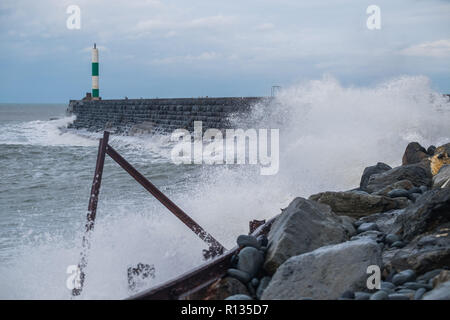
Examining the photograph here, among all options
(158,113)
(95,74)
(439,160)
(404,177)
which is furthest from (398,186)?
(95,74)

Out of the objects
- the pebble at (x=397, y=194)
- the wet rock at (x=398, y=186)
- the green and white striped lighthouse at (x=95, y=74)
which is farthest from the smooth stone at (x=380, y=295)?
the green and white striped lighthouse at (x=95, y=74)

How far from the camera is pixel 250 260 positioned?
2934 mm

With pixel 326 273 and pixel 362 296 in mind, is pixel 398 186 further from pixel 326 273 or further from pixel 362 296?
pixel 362 296

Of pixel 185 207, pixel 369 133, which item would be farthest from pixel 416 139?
pixel 185 207

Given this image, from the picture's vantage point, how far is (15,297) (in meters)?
4.07

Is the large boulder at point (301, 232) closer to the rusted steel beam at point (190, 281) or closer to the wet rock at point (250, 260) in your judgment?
the wet rock at point (250, 260)

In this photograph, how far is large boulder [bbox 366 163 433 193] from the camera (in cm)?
495

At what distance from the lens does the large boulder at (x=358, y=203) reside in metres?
4.04

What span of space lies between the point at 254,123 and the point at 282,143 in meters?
2.60

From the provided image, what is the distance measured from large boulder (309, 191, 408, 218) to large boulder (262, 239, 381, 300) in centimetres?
138

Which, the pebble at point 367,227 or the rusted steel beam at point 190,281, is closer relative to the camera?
the rusted steel beam at point 190,281

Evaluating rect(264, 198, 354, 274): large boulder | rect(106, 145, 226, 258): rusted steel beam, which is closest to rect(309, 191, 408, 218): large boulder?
rect(264, 198, 354, 274): large boulder

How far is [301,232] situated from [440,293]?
1092 millimetres
